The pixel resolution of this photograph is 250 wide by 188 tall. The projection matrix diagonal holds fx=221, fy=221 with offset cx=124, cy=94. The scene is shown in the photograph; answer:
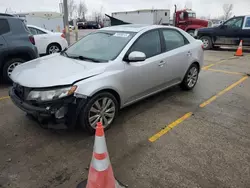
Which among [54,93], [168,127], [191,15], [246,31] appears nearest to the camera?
[54,93]

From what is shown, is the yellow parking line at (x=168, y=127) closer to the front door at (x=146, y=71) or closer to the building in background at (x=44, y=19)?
the front door at (x=146, y=71)

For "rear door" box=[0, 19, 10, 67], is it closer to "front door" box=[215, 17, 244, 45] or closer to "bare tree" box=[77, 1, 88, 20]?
"front door" box=[215, 17, 244, 45]

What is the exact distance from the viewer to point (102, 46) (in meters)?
3.93

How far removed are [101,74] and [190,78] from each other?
282cm

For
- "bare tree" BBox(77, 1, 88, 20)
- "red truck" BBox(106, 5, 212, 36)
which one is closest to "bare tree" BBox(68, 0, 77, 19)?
"bare tree" BBox(77, 1, 88, 20)

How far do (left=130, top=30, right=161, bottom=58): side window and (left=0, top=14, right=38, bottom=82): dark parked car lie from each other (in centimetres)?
353

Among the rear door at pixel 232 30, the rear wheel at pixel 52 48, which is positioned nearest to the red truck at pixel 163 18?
the rear door at pixel 232 30

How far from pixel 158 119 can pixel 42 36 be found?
693 cm

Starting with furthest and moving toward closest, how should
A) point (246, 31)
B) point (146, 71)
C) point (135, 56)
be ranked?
point (246, 31) < point (146, 71) < point (135, 56)

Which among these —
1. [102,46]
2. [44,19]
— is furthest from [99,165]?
[44,19]

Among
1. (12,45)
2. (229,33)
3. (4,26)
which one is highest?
(4,26)

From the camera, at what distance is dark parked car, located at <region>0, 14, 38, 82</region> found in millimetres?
5637

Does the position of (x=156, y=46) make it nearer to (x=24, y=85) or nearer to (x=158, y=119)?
(x=158, y=119)

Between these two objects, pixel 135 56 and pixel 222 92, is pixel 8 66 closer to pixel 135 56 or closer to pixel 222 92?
pixel 135 56
